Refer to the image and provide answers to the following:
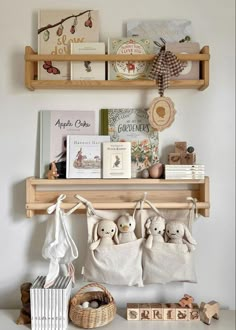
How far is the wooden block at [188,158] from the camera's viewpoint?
1.30 m

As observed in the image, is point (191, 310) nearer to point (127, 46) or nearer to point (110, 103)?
point (110, 103)

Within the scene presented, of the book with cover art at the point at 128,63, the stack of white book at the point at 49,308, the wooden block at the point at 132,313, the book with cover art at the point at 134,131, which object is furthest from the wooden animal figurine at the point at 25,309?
the book with cover art at the point at 128,63

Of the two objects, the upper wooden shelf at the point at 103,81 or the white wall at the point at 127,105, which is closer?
the upper wooden shelf at the point at 103,81

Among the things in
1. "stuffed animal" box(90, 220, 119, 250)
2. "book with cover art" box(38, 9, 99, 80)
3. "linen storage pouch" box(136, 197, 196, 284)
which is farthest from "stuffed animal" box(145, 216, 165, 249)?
"book with cover art" box(38, 9, 99, 80)

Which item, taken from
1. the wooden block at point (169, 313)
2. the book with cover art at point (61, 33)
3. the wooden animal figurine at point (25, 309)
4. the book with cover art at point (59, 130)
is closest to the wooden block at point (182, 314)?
the wooden block at point (169, 313)

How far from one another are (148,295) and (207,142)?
598 millimetres

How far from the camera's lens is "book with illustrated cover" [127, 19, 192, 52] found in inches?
52.2

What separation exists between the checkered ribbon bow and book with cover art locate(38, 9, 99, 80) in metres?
0.24

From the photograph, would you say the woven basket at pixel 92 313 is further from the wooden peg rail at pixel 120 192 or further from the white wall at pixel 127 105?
the wooden peg rail at pixel 120 192

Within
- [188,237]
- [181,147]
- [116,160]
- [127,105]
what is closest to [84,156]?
[116,160]

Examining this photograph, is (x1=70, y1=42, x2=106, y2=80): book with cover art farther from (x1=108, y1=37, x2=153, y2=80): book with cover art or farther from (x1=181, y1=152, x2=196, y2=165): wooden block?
(x1=181, y1=152, x2=196, y2=165): wooden block

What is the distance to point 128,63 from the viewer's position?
129 centimetres

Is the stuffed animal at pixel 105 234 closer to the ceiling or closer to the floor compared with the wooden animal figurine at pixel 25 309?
closer to the ceiling

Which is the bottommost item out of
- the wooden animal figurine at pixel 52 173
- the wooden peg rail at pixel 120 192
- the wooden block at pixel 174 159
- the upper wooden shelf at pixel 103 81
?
the wooden peg rail at pixel 120 192
